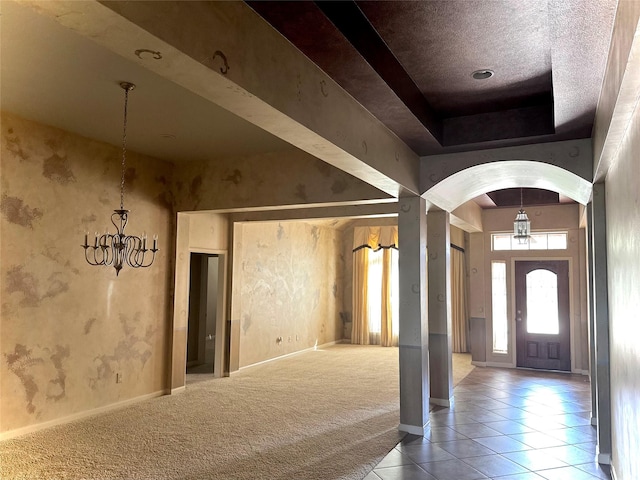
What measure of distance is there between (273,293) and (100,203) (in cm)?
415

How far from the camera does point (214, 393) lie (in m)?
6.41

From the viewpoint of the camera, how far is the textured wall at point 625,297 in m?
2.38

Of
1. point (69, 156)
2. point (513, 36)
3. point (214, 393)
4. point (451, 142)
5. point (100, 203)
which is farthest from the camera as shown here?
point (214, 393)

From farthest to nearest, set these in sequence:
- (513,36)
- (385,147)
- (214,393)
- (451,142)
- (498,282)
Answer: (498,282)
(214,393)
(451,142)
(385,147)
(513,36)

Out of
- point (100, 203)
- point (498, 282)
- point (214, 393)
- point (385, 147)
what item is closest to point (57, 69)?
point (100, 203)

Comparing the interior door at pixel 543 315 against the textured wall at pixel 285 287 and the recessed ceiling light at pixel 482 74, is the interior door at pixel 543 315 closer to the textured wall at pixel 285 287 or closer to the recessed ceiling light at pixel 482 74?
the textured wall at pixel 285 287

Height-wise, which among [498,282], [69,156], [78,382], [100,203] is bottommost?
[78,382]

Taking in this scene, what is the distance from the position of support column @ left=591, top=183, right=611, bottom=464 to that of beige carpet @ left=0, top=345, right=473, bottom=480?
5.93 feet

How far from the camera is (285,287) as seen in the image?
939cm

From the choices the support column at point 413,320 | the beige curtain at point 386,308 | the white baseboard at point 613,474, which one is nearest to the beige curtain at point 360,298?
the beige curtain at point 386,308

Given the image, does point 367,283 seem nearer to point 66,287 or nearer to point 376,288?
point 376,288

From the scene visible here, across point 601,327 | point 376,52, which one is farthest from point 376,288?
point 376,52

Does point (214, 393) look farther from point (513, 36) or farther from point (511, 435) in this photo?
point (513, 36)

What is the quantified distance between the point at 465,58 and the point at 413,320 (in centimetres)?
265
